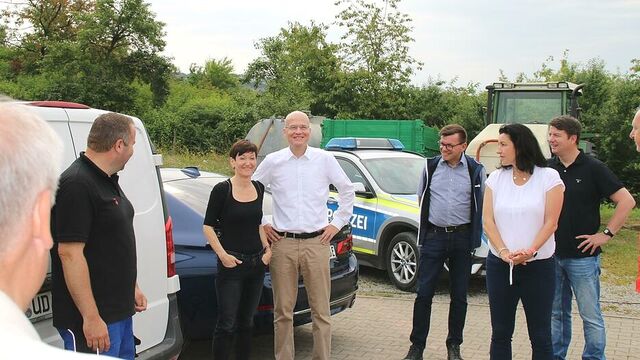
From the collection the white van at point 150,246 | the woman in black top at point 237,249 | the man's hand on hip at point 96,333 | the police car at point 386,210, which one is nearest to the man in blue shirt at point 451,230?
the woman in black top at point 237,249

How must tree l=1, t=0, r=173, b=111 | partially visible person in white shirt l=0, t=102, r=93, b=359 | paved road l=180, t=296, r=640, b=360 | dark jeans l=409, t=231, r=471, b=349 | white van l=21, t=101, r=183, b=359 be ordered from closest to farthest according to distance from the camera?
partially visible person in white shirt l=0, t=102, r=93, b=359 < white van l=21, t=101, r=183, b=359 < dark jeans l=409, t=231, r=471, b=349 < paved road l=180, t=296, r=640, b=360 < tree l=1, t=0, r=173, b=111

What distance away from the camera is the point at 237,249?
176 inches

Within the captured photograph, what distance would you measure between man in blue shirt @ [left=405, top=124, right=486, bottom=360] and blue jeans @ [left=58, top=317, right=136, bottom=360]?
8.80ft

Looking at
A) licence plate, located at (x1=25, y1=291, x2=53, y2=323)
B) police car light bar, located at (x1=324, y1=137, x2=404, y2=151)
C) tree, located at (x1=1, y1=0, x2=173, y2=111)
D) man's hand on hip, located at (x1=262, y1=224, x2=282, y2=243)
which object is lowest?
licence plate, located at (x1=25, y1=291, x2=53, y2=323)

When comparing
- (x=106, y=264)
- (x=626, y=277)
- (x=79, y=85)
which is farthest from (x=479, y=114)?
(x=106, y=264)

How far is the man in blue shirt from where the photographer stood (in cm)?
523

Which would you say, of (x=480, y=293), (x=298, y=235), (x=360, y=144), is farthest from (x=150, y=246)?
(x=360, y=144)

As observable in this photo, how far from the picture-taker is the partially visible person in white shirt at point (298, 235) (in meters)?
4.69

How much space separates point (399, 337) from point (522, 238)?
2368mm

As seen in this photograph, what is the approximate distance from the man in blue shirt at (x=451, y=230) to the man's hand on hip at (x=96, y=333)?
2963 mm

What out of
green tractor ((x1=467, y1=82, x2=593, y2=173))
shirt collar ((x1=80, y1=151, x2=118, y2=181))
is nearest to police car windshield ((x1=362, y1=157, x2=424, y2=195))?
green tractor ((x1=467, y1=82, x2=593, y2=173))

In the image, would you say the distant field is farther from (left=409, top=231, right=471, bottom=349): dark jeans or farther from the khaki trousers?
the khaki trousers

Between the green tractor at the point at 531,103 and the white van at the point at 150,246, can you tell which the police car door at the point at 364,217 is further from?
the white van at the point at 150,246

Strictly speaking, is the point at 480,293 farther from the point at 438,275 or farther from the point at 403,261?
the point at 438,275
